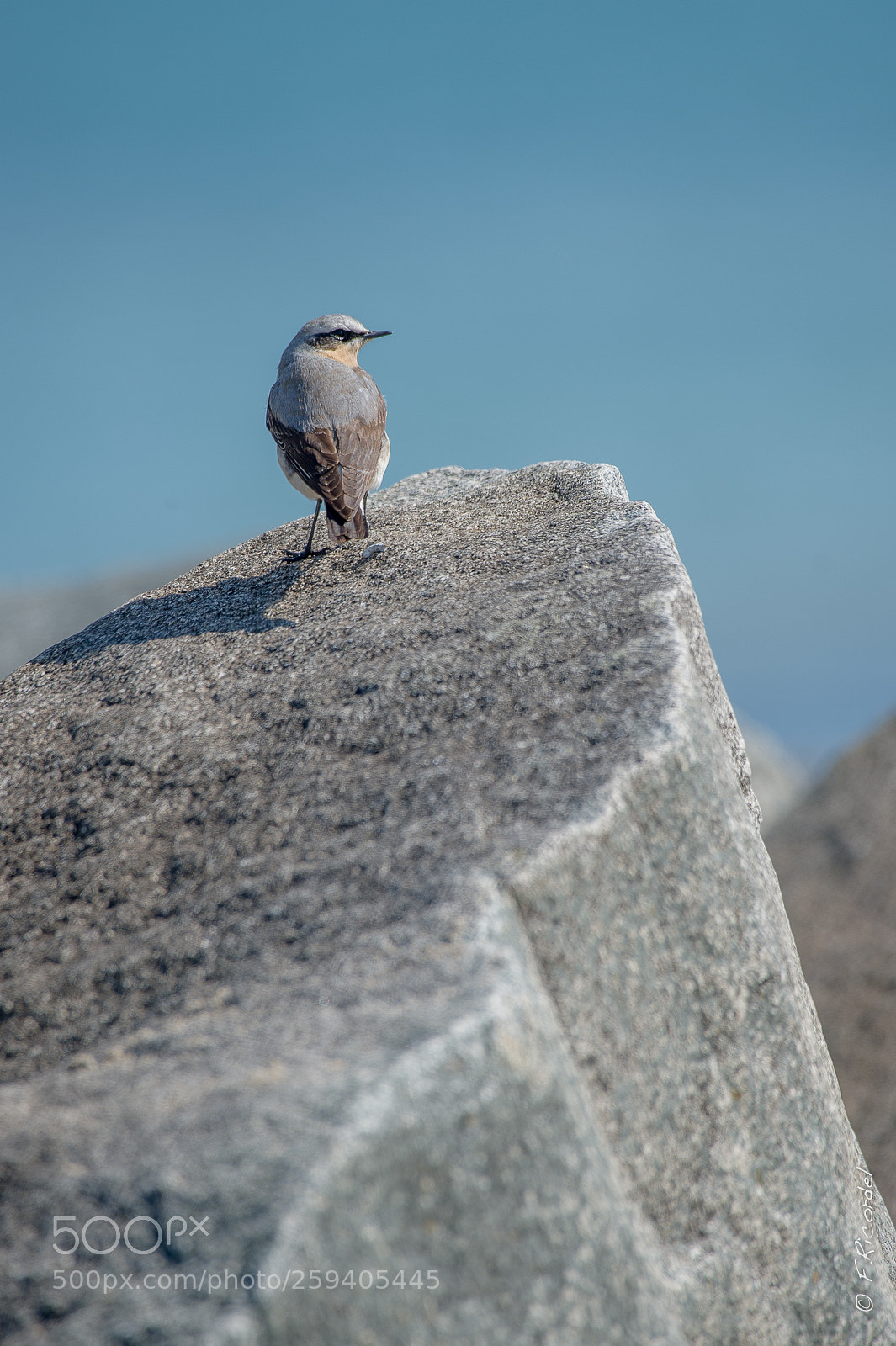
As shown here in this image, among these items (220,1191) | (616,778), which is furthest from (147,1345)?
(616,778)

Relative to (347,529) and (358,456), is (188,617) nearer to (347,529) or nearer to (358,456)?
(347,529)

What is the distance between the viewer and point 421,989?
7.22 ft

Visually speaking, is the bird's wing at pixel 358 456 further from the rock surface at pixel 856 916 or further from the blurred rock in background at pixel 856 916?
the rock surface at pixel 856 916

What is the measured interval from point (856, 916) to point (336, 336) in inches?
594

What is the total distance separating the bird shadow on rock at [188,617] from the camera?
4.18m

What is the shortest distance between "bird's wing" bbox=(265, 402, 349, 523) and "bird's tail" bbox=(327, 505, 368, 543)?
0.02 meters

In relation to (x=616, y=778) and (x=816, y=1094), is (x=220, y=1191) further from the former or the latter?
(x=816, y=1094)

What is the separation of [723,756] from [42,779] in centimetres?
231

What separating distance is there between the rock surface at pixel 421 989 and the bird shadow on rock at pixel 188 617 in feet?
0.20

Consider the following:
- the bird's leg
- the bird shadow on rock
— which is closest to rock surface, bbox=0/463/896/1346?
the bird shadow on rock

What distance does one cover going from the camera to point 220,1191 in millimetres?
1836

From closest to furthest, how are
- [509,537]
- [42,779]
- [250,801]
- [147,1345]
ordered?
1. [147,1345]
2. [250,801]
3. [42,779]
4. [509,537]

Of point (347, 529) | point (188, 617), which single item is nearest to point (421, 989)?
point (188, 617)

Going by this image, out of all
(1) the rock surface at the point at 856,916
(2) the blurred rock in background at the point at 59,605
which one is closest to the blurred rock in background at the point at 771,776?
(1) the rock surface at the point at 856,916
